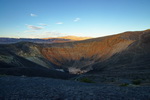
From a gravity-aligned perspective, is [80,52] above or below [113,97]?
below

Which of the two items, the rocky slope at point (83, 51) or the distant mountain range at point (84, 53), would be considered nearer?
the distant mountain range at point (84, 53)

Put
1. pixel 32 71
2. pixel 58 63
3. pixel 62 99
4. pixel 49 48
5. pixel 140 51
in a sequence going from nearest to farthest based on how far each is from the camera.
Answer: pixel 62 99 → pixel 32 71 → pixel 140 51 → pixel 58 63 → pixel 49 48

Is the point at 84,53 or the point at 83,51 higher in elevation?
the point at 83,51

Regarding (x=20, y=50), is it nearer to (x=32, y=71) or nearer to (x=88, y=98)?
(x=32, y=71)

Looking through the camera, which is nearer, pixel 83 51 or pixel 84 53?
pixel 84 53

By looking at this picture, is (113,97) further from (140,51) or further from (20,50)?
(20,50)

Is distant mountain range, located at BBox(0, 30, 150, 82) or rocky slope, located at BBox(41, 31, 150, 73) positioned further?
rocky slope, located at BBox(41, 31, 150, 73)

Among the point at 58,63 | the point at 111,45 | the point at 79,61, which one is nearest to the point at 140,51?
the point at 111,45

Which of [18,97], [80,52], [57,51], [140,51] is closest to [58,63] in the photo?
[57,51]

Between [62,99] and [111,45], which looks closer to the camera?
[62,99]

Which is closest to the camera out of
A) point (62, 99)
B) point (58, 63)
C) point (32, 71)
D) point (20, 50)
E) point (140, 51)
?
point (62, 99)
